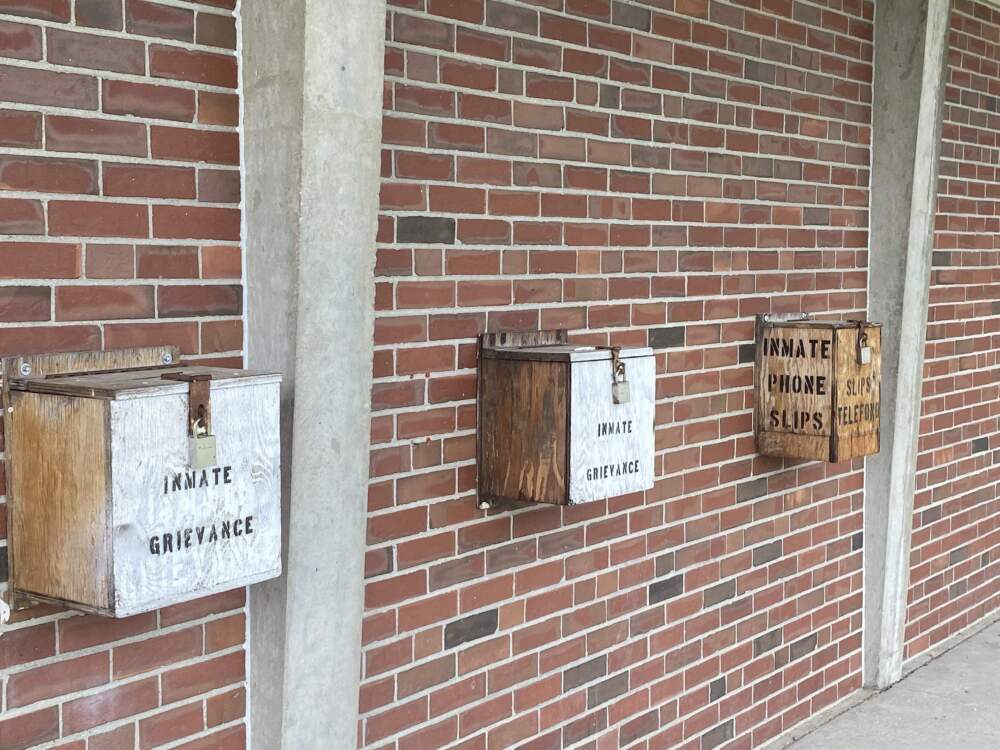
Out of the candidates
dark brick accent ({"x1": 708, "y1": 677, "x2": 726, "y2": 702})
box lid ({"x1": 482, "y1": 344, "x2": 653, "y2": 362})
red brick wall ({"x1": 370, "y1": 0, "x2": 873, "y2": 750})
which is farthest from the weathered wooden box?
dark brick accent ({"x1": 708, "y1": 677, "x2": 726, "y2": 702})

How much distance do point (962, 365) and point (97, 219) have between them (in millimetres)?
4385

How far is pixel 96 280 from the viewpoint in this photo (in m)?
2.36

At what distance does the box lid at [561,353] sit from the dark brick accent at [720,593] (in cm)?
123

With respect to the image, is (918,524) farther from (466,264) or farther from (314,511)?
(314,511)

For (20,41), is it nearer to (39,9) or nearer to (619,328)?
(39,9)

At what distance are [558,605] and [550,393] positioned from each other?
77 centimetres

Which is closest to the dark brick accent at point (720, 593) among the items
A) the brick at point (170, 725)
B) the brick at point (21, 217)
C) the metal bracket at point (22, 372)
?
the brick at point (170, 725)

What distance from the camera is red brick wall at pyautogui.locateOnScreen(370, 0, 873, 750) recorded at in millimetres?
3070

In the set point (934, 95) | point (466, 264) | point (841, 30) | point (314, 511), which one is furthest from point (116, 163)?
point (934, 95)

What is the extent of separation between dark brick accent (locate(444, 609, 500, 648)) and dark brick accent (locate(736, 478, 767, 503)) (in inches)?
49.7

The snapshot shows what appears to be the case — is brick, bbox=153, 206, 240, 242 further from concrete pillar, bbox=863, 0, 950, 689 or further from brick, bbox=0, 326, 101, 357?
concrete pillar, bbox=863, 0, 950, 689

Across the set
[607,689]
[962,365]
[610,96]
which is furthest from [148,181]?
[962,365]

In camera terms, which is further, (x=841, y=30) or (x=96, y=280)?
(x=841, y=30)

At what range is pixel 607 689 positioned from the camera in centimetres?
376
